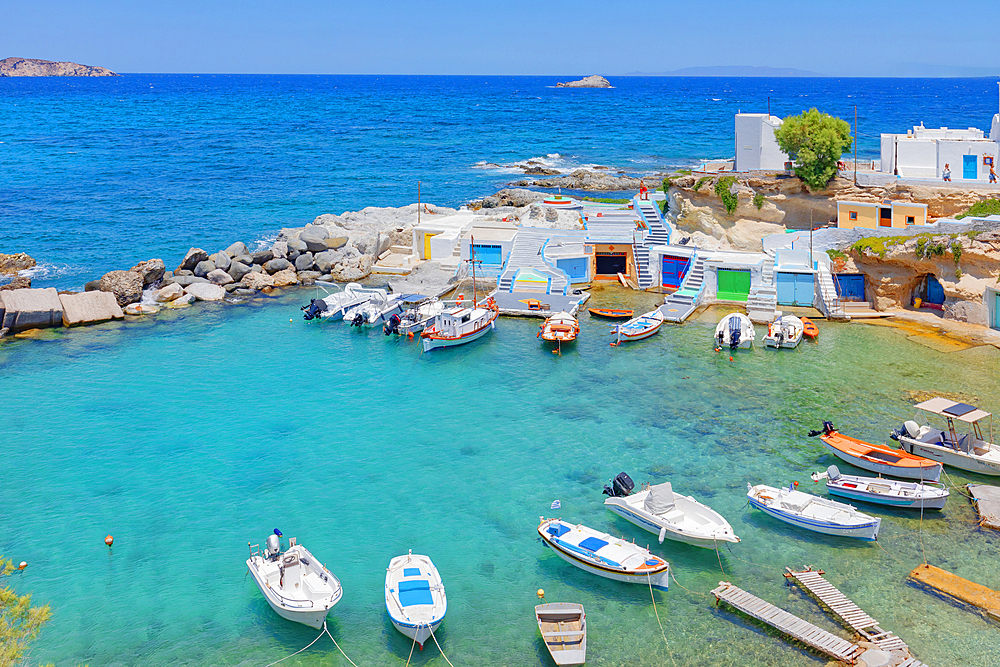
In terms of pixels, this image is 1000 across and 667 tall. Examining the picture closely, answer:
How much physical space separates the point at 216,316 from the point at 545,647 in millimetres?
36363

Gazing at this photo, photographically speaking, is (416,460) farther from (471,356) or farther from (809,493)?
(809,493)

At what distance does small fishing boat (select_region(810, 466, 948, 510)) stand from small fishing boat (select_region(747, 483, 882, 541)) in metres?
0.86

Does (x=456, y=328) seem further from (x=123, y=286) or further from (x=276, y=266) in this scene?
(x=123, y=286)

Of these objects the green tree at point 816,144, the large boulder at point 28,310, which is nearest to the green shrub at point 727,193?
the green tree at point 816,144

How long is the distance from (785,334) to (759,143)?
23054 millimetres

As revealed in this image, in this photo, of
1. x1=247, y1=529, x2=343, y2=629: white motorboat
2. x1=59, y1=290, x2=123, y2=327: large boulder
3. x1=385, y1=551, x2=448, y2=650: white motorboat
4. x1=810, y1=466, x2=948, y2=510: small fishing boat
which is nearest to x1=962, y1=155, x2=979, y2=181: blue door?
x1=810, y1=466, x2=948, y2=510: small fishing boat

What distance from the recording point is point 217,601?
24234mm

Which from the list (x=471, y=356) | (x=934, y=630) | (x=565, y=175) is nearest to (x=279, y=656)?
(x=934, y=630)

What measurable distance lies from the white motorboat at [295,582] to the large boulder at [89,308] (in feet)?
100

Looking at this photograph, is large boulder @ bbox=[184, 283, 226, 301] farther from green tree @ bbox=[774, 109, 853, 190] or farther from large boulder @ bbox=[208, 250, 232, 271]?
green tree @ bbox=[774, 109, 853, 190]

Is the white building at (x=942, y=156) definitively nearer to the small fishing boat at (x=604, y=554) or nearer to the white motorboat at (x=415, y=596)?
Result: the small fishing boat at (x=604, y=554)

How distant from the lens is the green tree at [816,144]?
5256 cm

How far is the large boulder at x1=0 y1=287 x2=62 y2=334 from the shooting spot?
46969 mm

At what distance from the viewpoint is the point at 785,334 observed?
1672 inches
